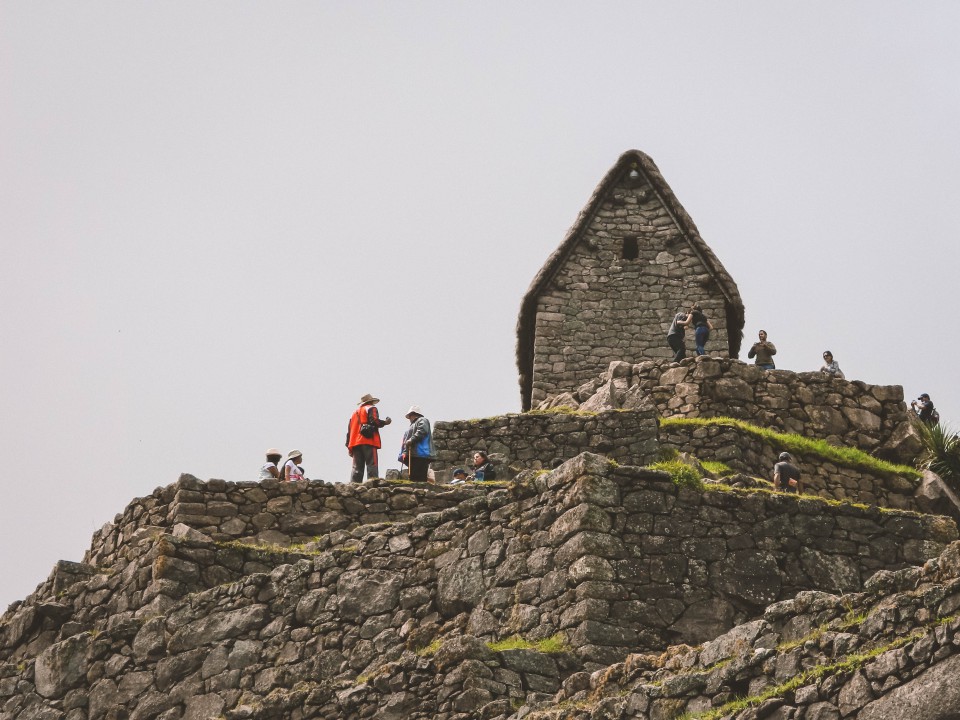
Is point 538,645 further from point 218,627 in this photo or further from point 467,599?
point 218,627

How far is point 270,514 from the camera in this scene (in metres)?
20.0

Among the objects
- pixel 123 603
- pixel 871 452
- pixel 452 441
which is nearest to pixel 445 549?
pixel 123 603

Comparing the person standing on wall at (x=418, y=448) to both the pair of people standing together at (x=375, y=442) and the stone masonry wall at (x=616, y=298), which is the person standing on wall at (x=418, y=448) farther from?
the stone masonry wall at (x=616, y=298)

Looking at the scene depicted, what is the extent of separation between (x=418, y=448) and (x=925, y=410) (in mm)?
9196

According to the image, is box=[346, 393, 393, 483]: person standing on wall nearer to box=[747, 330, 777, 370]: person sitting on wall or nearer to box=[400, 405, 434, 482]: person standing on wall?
box=[400, 405, 434, 482]: person standing on wall

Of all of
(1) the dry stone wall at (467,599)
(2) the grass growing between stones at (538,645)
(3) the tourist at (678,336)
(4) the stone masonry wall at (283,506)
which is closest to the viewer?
(2) the grass growing between stones at (538,645)

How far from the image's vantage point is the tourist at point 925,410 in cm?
2503

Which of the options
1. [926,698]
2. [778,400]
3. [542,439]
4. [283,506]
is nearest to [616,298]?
[778,400]

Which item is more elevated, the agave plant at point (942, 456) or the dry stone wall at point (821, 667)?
the agave plant at point (942, 456)

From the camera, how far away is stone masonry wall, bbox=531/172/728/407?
93.4 ft

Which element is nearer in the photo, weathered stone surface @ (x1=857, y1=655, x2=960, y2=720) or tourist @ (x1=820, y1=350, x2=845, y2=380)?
weathered stone surface @ (x1=857, y1=655, x2=960, y2=720)

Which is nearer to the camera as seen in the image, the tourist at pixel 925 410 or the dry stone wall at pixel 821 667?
the dry stone wall at pixel 821 667

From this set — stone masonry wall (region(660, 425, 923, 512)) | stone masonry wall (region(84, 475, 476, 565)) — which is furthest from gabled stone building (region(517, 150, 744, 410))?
stone masonry wall (region(84, 475, 476, 565))

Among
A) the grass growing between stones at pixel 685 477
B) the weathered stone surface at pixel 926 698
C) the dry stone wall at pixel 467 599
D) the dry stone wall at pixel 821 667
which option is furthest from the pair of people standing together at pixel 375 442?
the weathered stone surface at pixel 926 698
